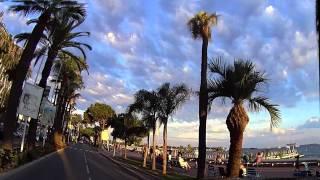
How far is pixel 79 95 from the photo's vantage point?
98.9 m

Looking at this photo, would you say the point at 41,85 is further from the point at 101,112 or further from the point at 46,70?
the point at 101,112

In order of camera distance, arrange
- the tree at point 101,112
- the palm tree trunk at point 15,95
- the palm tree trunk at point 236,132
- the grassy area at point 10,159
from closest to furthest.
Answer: the palm tree trunk at point 236,132 < the grassy area at point 10,159 < the palm tree trunk at point 15,95 < the tree at point 101,112

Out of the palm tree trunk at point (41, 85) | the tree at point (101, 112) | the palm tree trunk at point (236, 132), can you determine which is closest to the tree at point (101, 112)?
the tree at point (101, 112)

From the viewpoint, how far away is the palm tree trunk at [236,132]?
68.0 ft

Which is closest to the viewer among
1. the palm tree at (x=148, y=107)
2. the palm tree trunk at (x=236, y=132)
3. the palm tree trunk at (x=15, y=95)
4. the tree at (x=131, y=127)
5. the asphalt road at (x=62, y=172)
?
the palm tree trunk at (x=236, y=132)

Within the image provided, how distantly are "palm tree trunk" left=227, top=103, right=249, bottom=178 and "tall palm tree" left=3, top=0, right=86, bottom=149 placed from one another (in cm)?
1275

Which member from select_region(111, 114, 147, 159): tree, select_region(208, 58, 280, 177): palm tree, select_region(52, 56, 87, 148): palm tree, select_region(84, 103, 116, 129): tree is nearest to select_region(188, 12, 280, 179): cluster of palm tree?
select_region(208, 58, 280, 177): palm tree

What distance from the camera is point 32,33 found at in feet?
101

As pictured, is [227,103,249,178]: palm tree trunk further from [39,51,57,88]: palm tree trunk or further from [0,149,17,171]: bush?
[39,51,57,88]: palm tree trunk

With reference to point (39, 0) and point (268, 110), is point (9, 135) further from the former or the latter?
point (268, 110)

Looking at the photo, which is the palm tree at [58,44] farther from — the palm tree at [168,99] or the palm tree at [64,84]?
the palm tree at [64,84]

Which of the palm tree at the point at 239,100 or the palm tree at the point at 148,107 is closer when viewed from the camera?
the palm tree at the point at 239,100

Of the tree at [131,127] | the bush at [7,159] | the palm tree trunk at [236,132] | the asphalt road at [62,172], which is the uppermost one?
the tree at [131,127]

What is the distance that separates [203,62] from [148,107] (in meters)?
18.0
